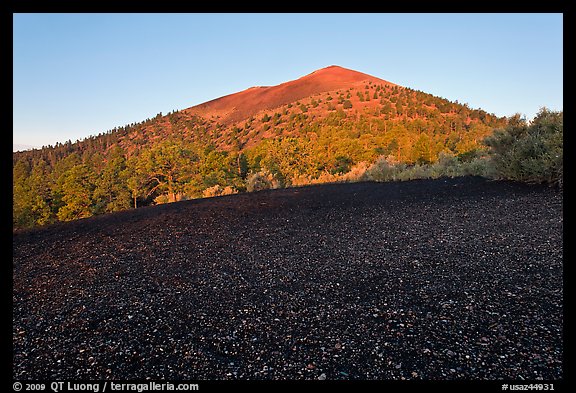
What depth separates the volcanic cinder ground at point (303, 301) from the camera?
2.05 meters

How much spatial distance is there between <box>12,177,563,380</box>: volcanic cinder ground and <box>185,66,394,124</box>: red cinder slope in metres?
70.7

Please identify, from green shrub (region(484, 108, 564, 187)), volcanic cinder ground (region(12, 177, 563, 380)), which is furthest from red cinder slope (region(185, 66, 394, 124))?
volcanic cinder ground (region(12, 177, 563, 380))

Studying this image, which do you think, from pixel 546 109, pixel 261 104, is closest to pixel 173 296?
pixel 546 109

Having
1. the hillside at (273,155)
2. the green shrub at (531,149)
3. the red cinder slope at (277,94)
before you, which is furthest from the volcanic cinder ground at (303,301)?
the red cinder slope at (277,94)

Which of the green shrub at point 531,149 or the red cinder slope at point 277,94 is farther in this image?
the red cinder slope at point 277,94

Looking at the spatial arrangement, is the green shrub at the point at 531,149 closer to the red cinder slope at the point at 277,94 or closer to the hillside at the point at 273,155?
the hillside at the point at 273,155

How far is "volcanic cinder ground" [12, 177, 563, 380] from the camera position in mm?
2051

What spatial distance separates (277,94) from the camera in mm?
84250

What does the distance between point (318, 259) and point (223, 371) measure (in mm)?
2410

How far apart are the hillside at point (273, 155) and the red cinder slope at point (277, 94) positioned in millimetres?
11489

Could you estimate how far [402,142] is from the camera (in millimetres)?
27812

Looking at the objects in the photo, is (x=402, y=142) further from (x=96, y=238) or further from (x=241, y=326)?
(x=241, y=326)

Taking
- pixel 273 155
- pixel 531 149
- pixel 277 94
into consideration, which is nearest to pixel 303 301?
pixel 531 149

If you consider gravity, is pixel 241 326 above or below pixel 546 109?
below
